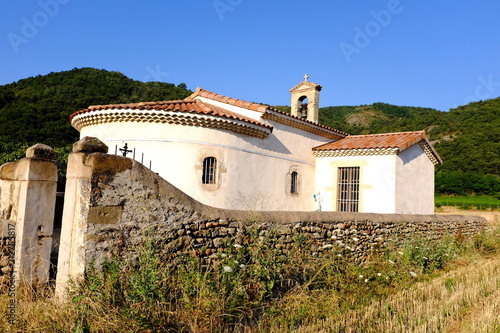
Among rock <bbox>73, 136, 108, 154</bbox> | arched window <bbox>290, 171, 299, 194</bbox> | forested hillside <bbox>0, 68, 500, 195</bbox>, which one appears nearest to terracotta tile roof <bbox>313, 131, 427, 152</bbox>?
arched window <bbox>290, 171, 299, 194</bbox>

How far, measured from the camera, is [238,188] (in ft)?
36.0

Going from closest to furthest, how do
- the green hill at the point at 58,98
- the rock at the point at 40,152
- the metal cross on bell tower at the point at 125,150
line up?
the rock at the point at 40,152 → the metal cross on bell tower at the point at 125,150 → the green hill at the point at 58,98

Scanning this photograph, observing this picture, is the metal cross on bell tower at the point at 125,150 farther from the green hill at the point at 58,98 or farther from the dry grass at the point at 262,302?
the green hill at the point at 58,98

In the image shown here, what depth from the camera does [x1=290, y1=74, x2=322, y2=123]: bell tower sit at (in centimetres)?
1595

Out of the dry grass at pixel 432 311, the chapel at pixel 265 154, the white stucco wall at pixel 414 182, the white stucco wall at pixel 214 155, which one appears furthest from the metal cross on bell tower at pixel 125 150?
the white stucco wall at pixel 414 182

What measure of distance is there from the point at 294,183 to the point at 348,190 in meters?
2.01

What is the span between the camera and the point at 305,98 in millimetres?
16703

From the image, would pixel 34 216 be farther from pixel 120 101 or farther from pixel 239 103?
pixel 120 101

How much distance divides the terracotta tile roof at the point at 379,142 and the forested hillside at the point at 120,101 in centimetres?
1342

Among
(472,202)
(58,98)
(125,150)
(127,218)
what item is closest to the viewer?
(127,218)

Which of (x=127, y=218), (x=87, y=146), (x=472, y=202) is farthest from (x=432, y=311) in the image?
(x=472, y=202)

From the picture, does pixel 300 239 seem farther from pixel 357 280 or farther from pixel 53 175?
pixel 53 175

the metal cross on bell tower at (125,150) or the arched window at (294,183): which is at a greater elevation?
the metal cross on bell tower at (125,150)

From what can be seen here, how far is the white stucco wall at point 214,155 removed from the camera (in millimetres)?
10109
